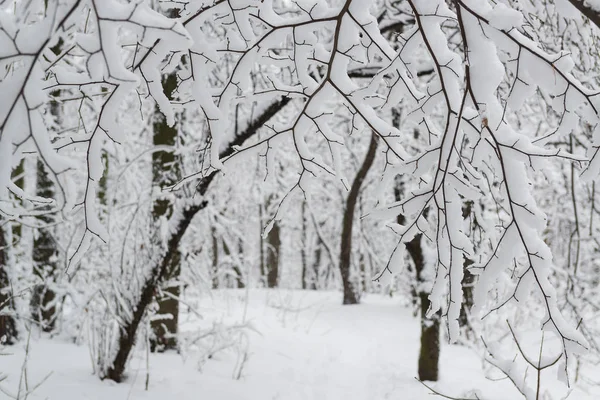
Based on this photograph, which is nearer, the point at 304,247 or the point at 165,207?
the point at 165,207

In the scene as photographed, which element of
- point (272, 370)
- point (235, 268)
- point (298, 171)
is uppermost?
point (298, 171)

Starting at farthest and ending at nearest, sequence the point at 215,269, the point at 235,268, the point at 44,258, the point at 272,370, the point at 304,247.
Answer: the point at 304,247
the point at 235,268
the point at 215,269
the point at 44,258
the point at 272,370

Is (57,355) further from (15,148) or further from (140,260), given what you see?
(15,148)

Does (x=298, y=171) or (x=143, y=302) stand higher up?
(x=298, y=171)

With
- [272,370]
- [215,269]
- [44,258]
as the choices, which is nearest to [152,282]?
[272,370]

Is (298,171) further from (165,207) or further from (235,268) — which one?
(235,268)

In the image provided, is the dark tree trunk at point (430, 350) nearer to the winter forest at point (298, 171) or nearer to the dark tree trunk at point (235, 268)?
the winter forest at point (298, 171)

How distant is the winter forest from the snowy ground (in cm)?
3

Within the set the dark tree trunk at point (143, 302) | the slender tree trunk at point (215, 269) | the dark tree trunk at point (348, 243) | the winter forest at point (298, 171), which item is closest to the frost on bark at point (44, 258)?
the winter forest at point (298, 171)

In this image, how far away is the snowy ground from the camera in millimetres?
3268

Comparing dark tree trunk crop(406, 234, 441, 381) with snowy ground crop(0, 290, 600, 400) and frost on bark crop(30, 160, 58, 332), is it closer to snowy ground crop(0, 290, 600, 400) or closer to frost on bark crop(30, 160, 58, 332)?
snowy ground crop(0, 290, 600, 400)

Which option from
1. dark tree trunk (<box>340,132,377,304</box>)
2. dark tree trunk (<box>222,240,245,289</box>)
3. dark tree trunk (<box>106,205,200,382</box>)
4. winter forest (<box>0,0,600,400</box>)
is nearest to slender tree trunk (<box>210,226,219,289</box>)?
dark tree trunk (<box>222,240,245,289</box>)

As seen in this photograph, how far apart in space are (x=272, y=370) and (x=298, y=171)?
1908mm

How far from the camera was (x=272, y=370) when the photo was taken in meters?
4.30
